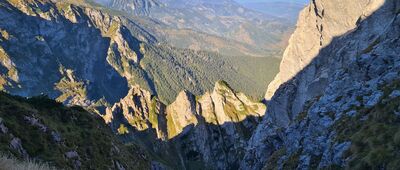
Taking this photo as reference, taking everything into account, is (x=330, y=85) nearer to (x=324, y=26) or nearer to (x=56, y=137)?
(x=56, y=137)

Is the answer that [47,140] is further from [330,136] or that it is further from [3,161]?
[3,161]

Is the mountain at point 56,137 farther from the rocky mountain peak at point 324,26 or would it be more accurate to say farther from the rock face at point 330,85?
the rocky mountain peak at point 324,26

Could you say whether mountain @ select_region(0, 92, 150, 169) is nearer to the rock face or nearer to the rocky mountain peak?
the rock face

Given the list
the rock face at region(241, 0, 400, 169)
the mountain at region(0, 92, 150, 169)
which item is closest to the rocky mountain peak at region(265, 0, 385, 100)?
the rock face at region(241, 0, 400, 169)

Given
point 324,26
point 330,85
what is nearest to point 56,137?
point 330,85

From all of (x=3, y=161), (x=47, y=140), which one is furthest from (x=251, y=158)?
(x=3, y=161)

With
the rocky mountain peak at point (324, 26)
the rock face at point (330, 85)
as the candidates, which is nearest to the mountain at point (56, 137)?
the rock face at point (330, 85)
